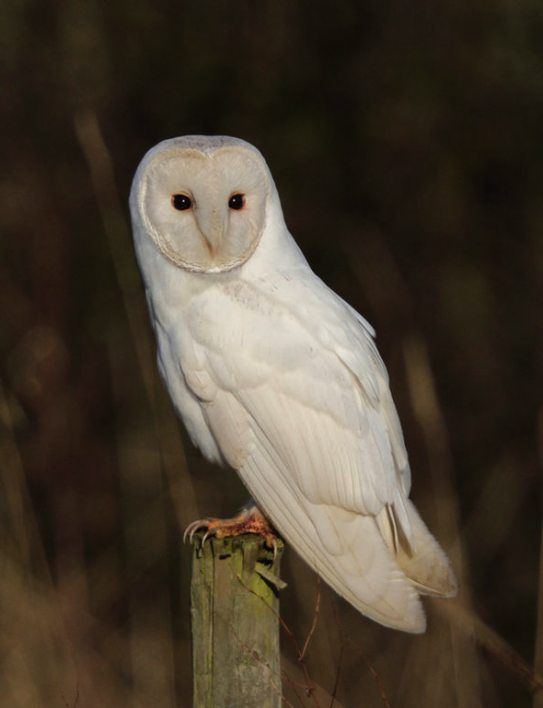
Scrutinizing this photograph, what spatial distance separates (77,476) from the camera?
5777 mm

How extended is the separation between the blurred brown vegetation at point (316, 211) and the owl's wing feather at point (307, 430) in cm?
256

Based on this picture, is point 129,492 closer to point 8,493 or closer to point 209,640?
point 8,493

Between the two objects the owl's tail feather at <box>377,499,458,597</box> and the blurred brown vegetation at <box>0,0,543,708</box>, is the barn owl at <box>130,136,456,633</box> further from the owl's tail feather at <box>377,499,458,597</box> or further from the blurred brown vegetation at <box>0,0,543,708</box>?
the blurred brown vegetation at <box>0,0,543,708</box>

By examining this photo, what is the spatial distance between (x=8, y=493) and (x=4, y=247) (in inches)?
97.2

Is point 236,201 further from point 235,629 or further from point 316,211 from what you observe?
point 316,211

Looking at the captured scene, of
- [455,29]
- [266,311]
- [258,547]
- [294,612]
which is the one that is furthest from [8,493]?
[455,29]

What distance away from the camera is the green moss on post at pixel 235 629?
2152 millimetres

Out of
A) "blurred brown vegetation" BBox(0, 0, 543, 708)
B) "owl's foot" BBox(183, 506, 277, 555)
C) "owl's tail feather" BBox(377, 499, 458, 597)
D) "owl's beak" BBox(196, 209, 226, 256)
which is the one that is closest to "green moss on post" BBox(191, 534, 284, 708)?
"owl's foot" BBox(183, 506, 277, 555)

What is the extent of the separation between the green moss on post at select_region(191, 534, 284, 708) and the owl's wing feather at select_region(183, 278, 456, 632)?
1.44 ft

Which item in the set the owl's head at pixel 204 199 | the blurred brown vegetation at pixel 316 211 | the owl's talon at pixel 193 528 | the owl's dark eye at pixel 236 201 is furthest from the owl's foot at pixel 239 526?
the blurred brown vegetation at pixel 316 211

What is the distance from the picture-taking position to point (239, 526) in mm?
2756

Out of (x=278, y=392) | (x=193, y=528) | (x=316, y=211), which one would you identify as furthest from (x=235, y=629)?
(x=316, y=211)

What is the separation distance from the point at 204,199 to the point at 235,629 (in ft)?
3.29

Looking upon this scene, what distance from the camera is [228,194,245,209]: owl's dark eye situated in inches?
110
